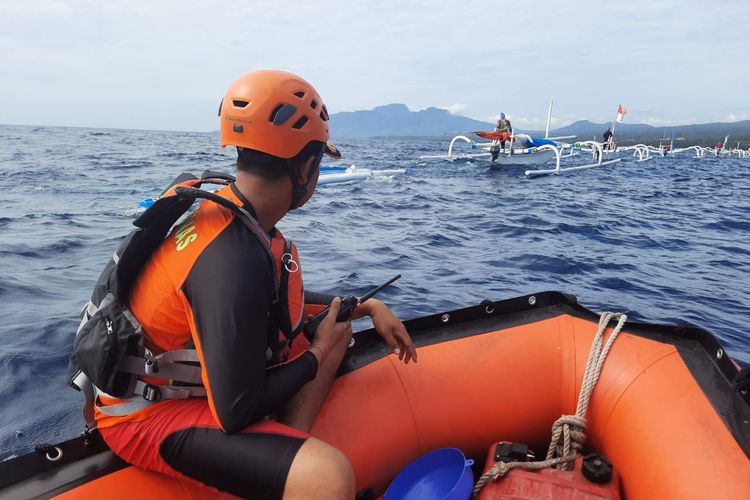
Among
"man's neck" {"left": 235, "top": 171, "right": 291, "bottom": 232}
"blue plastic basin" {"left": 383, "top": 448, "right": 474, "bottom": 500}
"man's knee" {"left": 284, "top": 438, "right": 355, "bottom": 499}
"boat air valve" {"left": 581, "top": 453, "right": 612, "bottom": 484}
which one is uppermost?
"man's neck" {"left": 235, "top": 171, "right": 291, "bottom": 232}

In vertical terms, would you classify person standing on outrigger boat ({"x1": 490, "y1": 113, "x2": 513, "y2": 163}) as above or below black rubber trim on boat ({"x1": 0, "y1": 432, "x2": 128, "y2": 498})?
above

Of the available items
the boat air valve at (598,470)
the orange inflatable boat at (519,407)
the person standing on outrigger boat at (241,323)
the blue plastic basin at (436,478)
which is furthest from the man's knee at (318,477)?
the boat air valve at (598,470)

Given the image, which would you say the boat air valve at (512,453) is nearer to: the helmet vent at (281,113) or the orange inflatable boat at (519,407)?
the orange inflatable boat at (519,407)

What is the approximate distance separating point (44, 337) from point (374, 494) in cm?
391

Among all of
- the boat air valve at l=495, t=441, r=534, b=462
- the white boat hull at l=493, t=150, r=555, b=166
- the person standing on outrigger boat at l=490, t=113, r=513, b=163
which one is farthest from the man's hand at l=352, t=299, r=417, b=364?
the white boat hull at l=493, t=150, r=555, b=166

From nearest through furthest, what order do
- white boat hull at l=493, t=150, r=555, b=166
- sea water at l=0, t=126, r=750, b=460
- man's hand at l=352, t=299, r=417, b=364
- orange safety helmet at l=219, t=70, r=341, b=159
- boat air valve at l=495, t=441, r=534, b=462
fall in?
orange safety helmet at l=219, t=70, r=341, b=159 < boat air valve at l=495, t=441, r=534, b=462 < man's hand at l=352, t=299, r=417, b=364 < sea water at l=0, t=126, r=750, b=460 < white boat hull at l=493, t=150, r=555, b=166

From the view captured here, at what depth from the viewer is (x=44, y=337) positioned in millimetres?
4801

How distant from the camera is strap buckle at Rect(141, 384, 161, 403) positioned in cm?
185

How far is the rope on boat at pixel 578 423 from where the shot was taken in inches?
94.3

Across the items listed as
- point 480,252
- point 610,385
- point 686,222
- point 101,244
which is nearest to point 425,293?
point 480,252

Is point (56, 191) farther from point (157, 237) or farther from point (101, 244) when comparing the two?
point (157, 237)

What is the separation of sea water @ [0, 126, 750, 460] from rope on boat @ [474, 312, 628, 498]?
282 cm

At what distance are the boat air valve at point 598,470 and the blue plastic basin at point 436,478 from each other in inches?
19.7

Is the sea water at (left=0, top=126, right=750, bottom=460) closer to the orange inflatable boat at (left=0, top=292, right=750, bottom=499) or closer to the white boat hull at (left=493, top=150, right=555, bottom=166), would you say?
the orange inflatable boat at (left=0, top=292, right=750, bottom=499)
